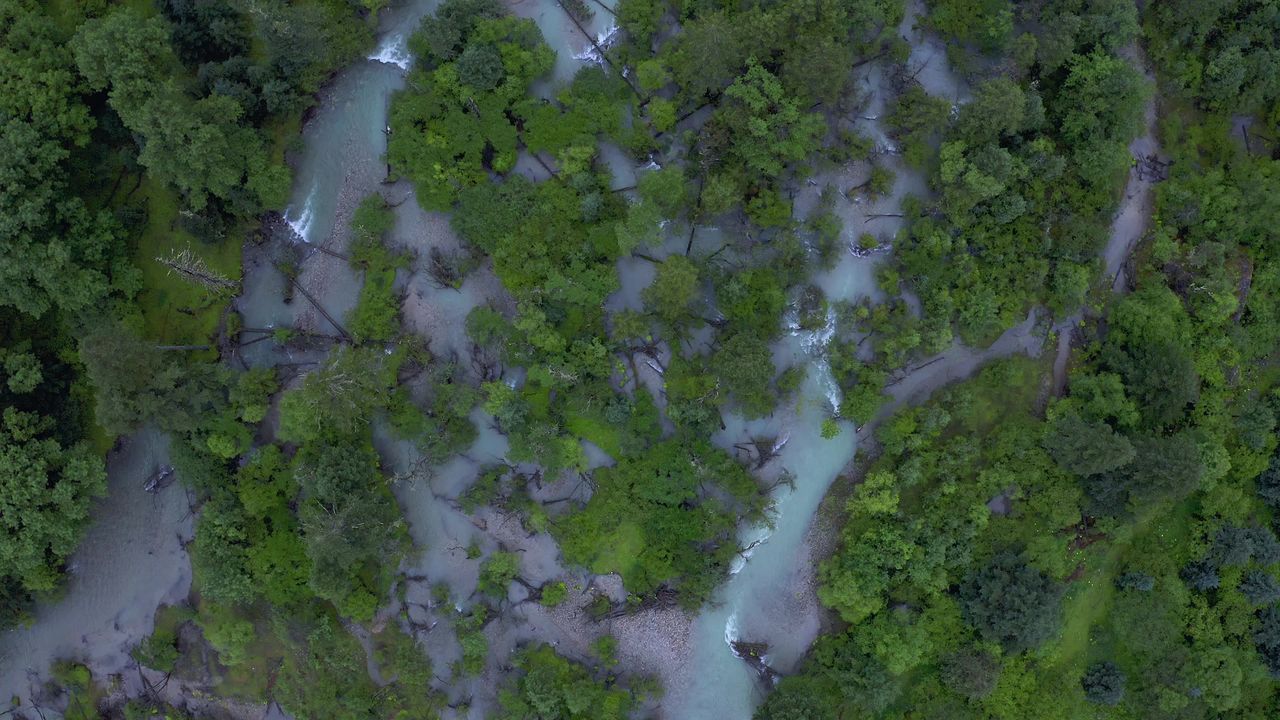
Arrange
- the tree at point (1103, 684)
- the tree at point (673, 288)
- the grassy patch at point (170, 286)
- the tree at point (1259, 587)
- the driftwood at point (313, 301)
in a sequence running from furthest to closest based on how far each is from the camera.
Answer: the driftwood at point (313, 301)
the grassy patch at point (170, 286)
the tree at point (1259, 587)
the tree at point (1103, 684)
the tree at point (673, 288)

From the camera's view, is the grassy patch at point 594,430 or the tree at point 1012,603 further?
the grassy patch at point 594,430

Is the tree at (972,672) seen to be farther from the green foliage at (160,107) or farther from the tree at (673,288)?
the green foliage at (160,107)

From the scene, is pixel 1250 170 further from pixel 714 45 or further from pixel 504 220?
pixel 504 220

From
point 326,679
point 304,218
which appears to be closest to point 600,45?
point 304,218

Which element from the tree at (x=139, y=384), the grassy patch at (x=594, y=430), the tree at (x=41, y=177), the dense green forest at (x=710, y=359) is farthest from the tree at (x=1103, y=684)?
the tree at (x=41, y=177)

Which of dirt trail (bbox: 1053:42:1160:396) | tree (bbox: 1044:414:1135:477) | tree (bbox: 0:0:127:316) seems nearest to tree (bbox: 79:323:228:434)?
tree (bbox: 0:0:127:316)

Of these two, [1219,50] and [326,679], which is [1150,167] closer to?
[1219,50]

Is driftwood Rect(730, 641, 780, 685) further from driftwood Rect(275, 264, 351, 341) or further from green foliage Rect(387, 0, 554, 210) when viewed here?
green foliage Rect(387, 0, 554, 210)
